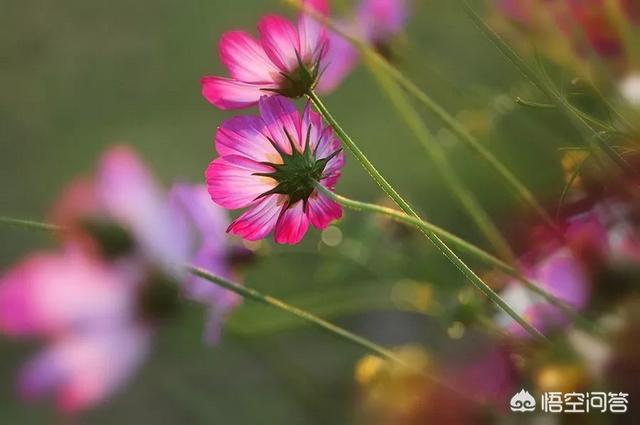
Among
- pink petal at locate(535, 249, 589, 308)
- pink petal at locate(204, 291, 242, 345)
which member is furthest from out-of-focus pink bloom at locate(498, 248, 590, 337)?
pink petal at locate(204, 291, 242, 345)

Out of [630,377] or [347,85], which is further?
[347,85]

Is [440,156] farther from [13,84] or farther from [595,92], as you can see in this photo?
[13,84]

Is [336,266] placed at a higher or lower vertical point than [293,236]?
higher

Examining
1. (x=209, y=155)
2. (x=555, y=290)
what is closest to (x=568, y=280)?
(x=555, y=290)

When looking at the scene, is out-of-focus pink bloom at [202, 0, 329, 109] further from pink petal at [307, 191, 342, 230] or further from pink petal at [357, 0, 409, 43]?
pink petal at [357, 0, 409, 43]

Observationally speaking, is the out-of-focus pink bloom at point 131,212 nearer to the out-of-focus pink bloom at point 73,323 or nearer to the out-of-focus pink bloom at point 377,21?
the out-of-focus pink bloom at point 73,323

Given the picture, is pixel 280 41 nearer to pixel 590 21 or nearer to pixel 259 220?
pixel 259 220

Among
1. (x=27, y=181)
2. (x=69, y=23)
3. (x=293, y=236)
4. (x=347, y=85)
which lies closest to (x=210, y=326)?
(x=293, y=236)

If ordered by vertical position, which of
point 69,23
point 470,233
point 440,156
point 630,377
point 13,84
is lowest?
point 630,377
